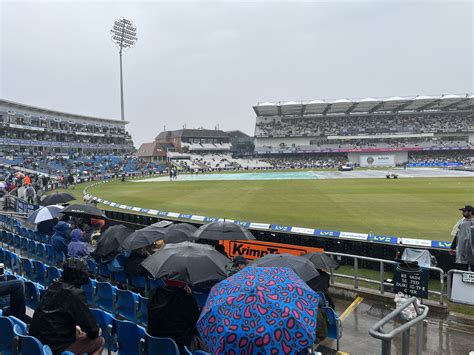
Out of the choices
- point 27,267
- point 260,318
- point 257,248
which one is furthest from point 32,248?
point 260,318

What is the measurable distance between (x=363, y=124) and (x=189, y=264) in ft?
359

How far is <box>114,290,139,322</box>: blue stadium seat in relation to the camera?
5.88 metres

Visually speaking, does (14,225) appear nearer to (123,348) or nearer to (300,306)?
(123,348)

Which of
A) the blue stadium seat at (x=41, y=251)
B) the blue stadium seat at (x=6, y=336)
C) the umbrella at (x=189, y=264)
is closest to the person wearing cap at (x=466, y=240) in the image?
the umbrella at (x=189, y=264)

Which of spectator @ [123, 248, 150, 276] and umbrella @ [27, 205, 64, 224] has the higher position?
umbrella @ [27, 205, 64, 224]

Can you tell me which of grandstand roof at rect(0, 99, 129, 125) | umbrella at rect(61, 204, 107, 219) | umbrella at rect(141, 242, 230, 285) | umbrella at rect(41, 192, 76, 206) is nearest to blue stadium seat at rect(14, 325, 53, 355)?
A: umbrella at rect(141, 242, 230, 285)

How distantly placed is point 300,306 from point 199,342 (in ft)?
7.08

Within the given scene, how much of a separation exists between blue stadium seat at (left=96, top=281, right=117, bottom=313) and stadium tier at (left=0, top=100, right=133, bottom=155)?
66811mm

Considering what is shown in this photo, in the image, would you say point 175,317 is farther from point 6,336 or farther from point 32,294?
point 32,294

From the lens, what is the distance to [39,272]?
7492 mm

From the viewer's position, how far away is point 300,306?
3.18 m

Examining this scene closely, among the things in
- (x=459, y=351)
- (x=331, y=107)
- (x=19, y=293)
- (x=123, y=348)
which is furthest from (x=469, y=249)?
(x=331, y=107)

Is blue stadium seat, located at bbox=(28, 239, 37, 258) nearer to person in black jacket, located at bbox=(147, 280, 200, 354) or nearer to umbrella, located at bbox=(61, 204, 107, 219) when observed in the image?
umbrella, located at bbox=(61, 204, 107, 219)

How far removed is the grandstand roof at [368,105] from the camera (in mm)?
91750
